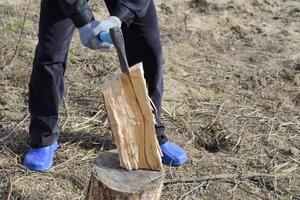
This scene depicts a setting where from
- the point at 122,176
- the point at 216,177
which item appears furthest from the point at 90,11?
the point at 216,177

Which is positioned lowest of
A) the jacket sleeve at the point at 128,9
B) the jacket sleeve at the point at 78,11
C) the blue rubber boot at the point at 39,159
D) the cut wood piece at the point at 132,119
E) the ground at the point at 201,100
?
the ground at the point at 201,100

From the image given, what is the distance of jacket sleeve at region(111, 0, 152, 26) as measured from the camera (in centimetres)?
252

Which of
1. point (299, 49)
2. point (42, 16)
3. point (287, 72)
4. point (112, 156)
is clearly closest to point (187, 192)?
point (112, 156)

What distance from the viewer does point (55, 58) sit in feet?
9.16

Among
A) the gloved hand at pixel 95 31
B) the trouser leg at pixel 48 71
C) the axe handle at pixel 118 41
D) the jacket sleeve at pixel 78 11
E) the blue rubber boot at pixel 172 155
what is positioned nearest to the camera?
the axe handle at pixel 118 41

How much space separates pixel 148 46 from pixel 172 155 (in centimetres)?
63

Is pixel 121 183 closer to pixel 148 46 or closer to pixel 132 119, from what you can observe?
pixel 132 119

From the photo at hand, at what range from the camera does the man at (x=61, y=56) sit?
2547 millimetres

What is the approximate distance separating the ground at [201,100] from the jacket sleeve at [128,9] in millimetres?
926

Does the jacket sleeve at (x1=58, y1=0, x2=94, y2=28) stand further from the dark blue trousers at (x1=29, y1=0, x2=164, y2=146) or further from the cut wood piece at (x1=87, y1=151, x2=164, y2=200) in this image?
the cut wood piece at (x1=87, y1=151, x2=164, y2=200)

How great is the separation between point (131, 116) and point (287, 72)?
219 centimetres

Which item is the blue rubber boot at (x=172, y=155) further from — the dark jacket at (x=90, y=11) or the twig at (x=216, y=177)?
the dark jacket at (x=90, y=11)

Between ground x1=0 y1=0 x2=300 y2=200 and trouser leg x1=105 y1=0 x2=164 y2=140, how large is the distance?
1.59 ft

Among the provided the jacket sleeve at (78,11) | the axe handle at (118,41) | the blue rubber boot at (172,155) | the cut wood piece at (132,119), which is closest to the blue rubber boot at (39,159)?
the blue rubber boot at (172,155)
